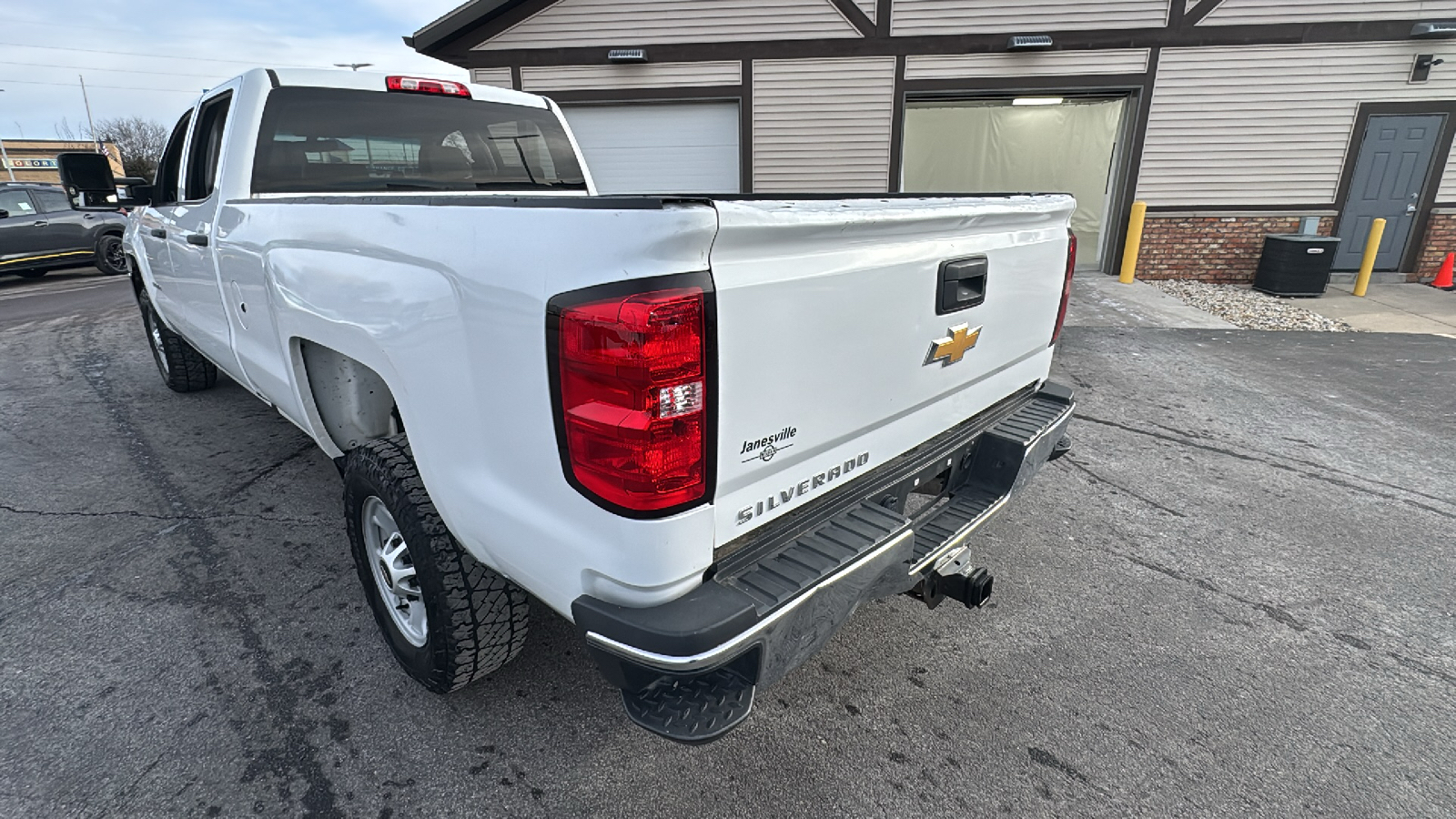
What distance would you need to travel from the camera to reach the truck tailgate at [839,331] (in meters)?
1.58

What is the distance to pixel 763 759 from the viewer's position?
7.10 feet

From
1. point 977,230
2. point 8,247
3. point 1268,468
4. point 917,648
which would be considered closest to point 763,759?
point 917,648

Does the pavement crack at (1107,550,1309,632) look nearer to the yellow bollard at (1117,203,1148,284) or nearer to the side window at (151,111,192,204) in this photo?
the side window at (151,111,192,204)

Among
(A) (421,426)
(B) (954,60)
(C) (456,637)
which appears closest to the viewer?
(A) (421,426)

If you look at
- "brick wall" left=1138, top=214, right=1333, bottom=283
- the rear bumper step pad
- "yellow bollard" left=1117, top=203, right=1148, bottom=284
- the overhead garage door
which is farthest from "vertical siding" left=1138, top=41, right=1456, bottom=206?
the rear bumper step pad

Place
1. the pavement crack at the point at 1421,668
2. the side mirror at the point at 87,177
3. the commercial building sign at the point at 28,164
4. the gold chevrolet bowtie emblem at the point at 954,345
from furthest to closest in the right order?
the commercial building sign at the point at 28,164
the side mirror at the point at 87,177
the pavement crack at the point at 1421,668
the gold chevrolet bowtie emblem at the point at 954,345

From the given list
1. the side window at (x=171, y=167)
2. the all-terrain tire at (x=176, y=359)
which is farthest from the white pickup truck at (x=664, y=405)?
the all-terrain tire at (x=176, y=359)

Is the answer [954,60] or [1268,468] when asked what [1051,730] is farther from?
[954,60]

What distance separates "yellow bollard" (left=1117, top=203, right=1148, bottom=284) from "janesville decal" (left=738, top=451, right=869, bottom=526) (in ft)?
34.7

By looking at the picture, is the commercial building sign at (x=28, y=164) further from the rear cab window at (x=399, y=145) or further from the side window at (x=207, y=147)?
the rear cab window at (x=399, y=145)

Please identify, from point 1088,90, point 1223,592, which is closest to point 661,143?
point 1088,90

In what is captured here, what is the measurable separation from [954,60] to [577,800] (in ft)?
36.8

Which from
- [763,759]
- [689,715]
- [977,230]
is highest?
[977,230]

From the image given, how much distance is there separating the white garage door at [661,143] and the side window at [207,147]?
7.51m
